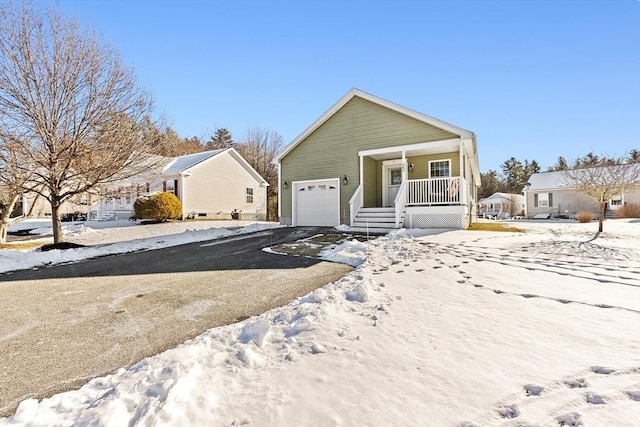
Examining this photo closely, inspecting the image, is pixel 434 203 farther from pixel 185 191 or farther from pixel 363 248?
pixel 185 191

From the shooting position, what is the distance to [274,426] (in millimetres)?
1688

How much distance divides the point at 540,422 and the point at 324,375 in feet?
4.24

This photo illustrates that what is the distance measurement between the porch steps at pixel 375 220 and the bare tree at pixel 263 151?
23.1 m

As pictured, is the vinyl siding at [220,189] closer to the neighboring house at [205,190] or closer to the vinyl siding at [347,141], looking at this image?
the neighboring house at [205,190]

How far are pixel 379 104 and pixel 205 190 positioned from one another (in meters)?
13.7

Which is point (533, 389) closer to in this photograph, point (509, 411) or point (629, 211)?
point (509, 411)

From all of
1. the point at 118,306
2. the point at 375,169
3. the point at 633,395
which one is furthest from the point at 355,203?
the point at 633,395

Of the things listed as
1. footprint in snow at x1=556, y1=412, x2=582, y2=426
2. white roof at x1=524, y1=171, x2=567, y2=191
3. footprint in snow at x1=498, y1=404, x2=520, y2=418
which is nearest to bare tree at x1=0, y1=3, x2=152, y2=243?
footprint in snow at x1=498, y1=404, x2=520, y2=418

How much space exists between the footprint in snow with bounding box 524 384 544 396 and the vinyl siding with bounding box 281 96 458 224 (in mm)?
10806

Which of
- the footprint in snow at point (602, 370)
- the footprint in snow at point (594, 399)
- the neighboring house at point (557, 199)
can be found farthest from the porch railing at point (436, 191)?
the neighboring house at point (557, 199)

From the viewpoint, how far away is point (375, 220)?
12.1 meters

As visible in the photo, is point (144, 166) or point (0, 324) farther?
point (144, 166)

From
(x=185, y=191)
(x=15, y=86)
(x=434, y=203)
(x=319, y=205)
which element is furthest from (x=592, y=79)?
(x=185, y=191)

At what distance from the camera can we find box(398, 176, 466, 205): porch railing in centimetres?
1132
